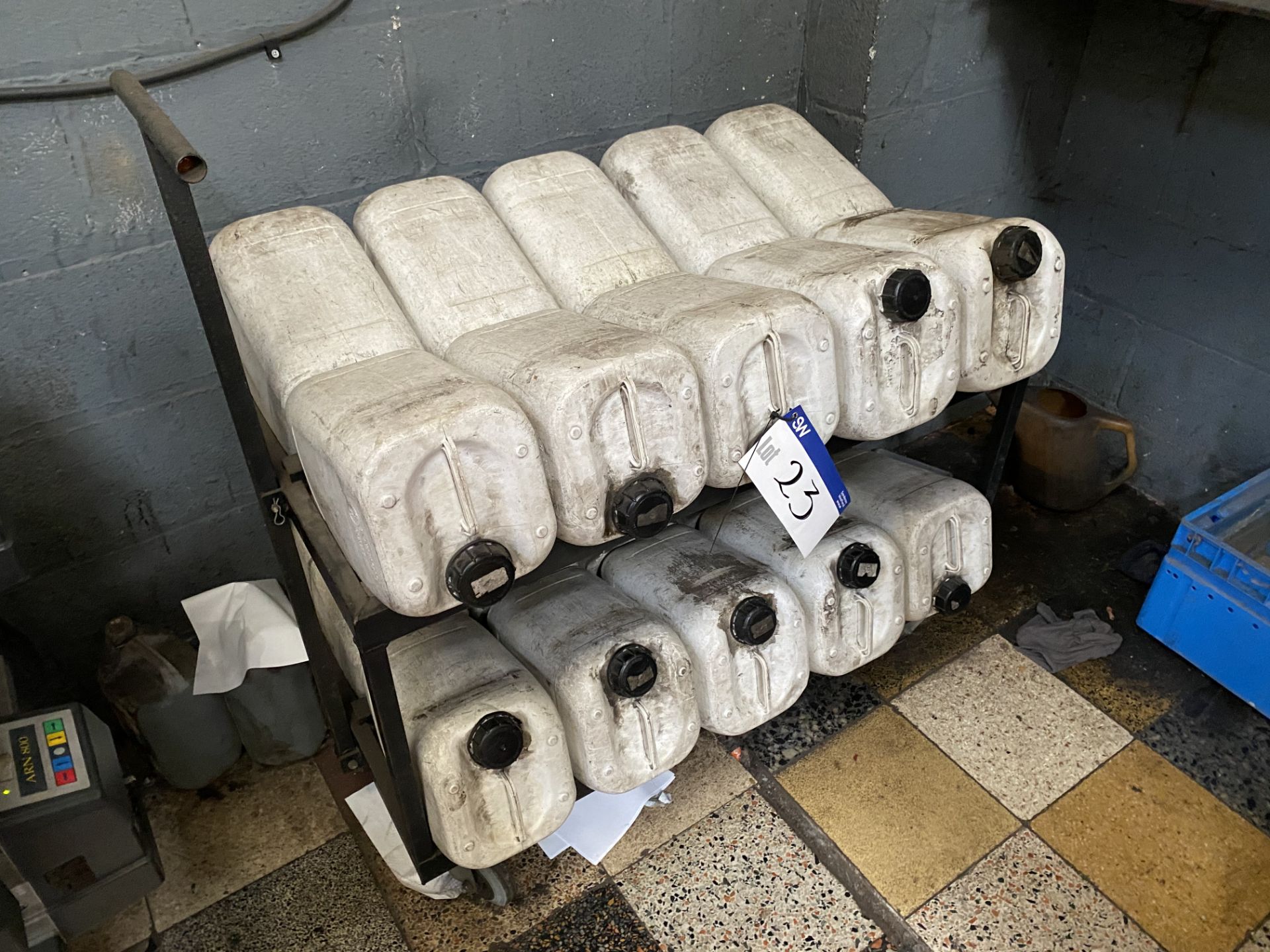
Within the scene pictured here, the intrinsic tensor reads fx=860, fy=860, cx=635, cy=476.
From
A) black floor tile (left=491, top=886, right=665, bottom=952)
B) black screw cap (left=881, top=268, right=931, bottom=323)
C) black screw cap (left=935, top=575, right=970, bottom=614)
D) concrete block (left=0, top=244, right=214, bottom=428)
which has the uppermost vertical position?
black screw cap (left=881, top=268, right=931, bottom=323)

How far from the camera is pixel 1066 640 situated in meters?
2.00

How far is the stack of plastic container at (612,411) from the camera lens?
1.00 meters

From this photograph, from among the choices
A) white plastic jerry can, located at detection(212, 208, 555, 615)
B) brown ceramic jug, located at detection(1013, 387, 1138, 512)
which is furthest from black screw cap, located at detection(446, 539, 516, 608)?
brown ceramic jug, located at detection(1013, 387, 1138, 512)

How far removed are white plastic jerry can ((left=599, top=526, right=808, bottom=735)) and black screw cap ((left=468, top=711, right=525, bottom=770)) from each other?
32cm

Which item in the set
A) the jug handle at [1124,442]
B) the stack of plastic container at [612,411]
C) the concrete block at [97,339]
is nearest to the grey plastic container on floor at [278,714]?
the stack of plastic container at [612,411]

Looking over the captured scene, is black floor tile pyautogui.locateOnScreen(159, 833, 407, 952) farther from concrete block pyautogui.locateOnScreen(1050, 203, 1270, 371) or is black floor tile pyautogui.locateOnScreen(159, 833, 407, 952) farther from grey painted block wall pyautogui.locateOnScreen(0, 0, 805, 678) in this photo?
concrete block pyautogui.locateOnScreen(1050, 203, 1270, 371)

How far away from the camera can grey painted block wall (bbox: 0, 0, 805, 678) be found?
53.8 inches

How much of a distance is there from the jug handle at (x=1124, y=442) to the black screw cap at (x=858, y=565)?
120 centimetres

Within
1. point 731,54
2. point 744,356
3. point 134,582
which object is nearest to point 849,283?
point 744,356

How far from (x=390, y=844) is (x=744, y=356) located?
3.68 feet

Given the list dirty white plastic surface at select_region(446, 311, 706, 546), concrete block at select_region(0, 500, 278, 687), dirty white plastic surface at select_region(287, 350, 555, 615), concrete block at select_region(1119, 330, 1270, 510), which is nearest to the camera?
dirty white plastic surface at select_region(287, 350, 555, 615)

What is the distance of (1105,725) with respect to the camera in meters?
1.82

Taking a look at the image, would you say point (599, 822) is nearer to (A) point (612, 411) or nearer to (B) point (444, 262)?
(A) point (612, 411)

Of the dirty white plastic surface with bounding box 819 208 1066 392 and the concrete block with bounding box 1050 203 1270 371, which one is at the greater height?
the dirty white plastic surface with bounding box 819 208 1066 392
